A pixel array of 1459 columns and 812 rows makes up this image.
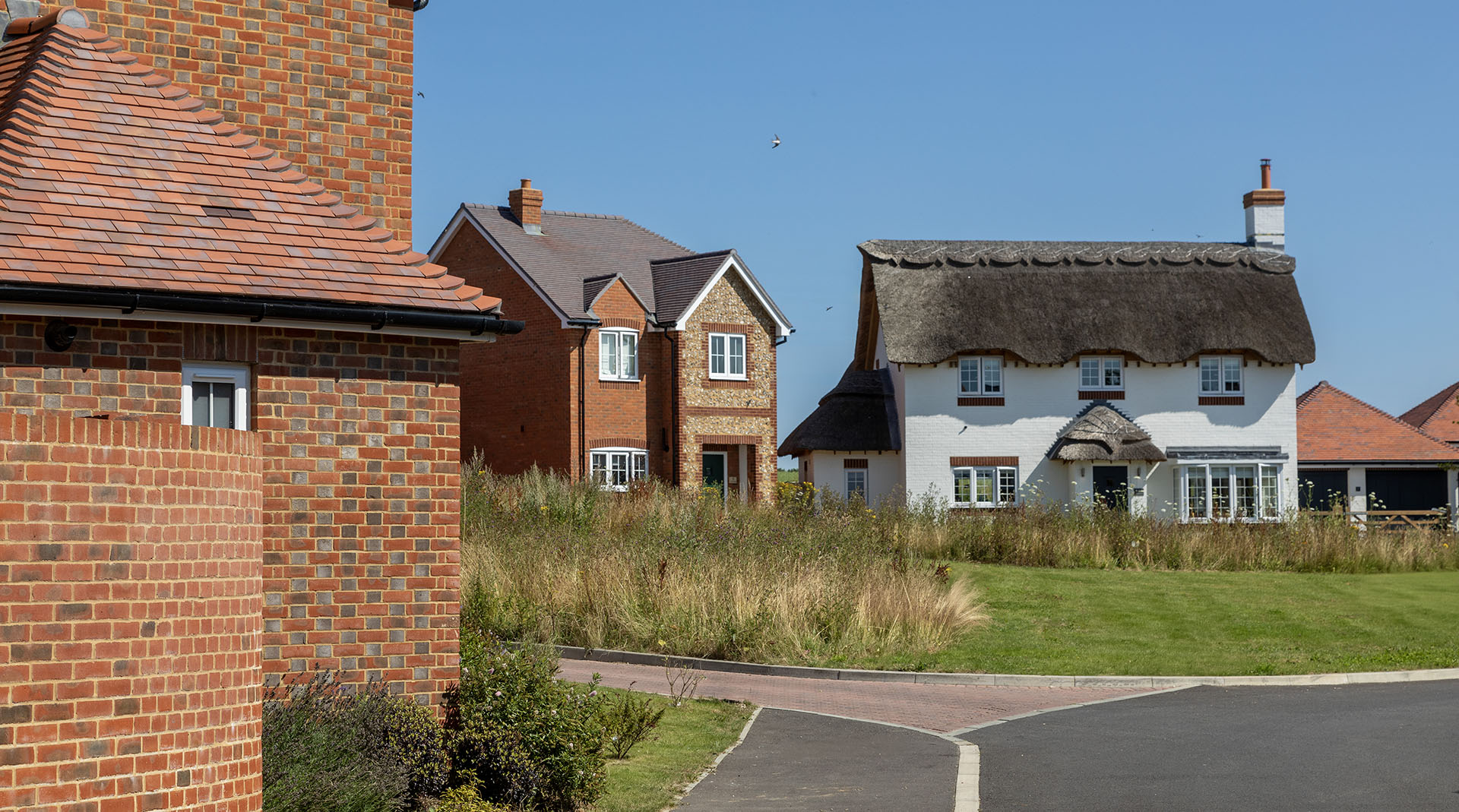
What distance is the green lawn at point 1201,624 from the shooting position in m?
17.8

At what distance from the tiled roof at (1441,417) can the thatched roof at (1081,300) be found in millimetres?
16790

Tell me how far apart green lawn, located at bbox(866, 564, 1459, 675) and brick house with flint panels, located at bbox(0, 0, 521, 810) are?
8.25 m

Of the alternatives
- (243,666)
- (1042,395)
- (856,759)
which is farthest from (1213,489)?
(243,666)

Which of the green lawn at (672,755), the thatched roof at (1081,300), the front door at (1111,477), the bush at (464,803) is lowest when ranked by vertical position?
the green lawn at (672,755)

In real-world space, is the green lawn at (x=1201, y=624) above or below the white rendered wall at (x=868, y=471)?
below

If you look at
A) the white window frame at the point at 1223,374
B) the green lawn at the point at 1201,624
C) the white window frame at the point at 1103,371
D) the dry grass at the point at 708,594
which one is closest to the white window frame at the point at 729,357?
the white window frame at the point at 1103,371

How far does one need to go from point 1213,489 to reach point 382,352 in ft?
114

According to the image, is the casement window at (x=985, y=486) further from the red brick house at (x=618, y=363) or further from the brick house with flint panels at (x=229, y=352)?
the brick house with flint panels at (x=229, y=352)

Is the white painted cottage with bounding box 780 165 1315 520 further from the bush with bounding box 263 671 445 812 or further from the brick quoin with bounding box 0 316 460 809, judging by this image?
the bush with bounding box 263 671 445 812

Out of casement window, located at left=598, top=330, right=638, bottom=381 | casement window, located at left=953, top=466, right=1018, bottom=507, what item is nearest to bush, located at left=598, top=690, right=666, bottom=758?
casement window, located at left=598, top=330, right=638, bottom=381

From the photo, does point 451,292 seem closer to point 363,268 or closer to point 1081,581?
point 363,268

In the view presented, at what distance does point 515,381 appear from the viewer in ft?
130

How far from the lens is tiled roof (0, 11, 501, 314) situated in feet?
32.7

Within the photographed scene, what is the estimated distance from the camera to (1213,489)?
1624 inches
